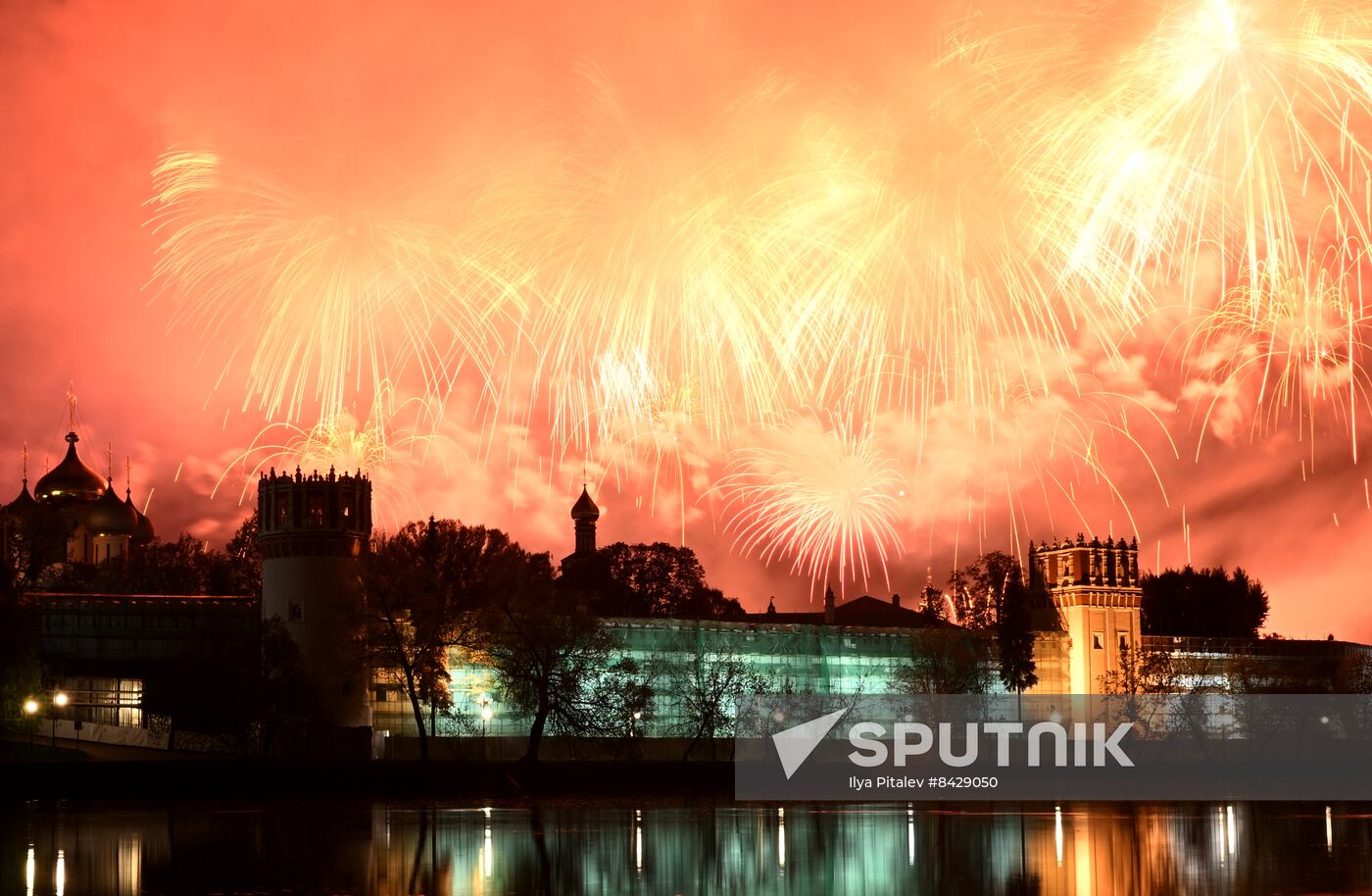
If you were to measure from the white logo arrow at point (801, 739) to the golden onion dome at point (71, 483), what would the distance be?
68.6 m

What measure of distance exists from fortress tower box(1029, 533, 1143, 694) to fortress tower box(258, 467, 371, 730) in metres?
53.0

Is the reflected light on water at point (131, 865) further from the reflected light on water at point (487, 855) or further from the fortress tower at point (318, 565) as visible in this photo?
the fortress tower at point (318, 565)

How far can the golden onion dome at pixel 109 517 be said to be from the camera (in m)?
130

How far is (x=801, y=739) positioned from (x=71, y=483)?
72292mm

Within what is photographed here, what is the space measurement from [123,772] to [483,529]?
1319 inches

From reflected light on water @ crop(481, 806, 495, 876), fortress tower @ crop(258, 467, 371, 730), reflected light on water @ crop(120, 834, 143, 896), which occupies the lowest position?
reflected light on water @ crop(481, 806, 495, 876)

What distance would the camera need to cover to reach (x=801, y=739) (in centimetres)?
8181

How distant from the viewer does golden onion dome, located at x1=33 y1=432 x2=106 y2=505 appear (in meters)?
132

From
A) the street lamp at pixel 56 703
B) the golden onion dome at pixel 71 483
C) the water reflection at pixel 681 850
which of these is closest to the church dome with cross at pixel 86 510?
the golden onion dome at pixel 71 483

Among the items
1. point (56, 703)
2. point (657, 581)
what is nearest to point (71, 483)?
point (657, 581)

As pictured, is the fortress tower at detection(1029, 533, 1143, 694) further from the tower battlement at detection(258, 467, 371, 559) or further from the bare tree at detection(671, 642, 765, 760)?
the tower battlement at detection(258, 467, 371, 559)

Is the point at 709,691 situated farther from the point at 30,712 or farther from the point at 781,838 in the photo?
the point at 781,838

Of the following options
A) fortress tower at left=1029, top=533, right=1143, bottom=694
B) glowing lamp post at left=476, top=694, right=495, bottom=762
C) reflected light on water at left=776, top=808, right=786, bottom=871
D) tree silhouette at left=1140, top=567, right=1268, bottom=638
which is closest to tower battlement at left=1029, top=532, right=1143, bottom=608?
fortress tower at left=1029, top=533, right=1143, bottom=694

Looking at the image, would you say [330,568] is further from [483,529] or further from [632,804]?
[632,804]
